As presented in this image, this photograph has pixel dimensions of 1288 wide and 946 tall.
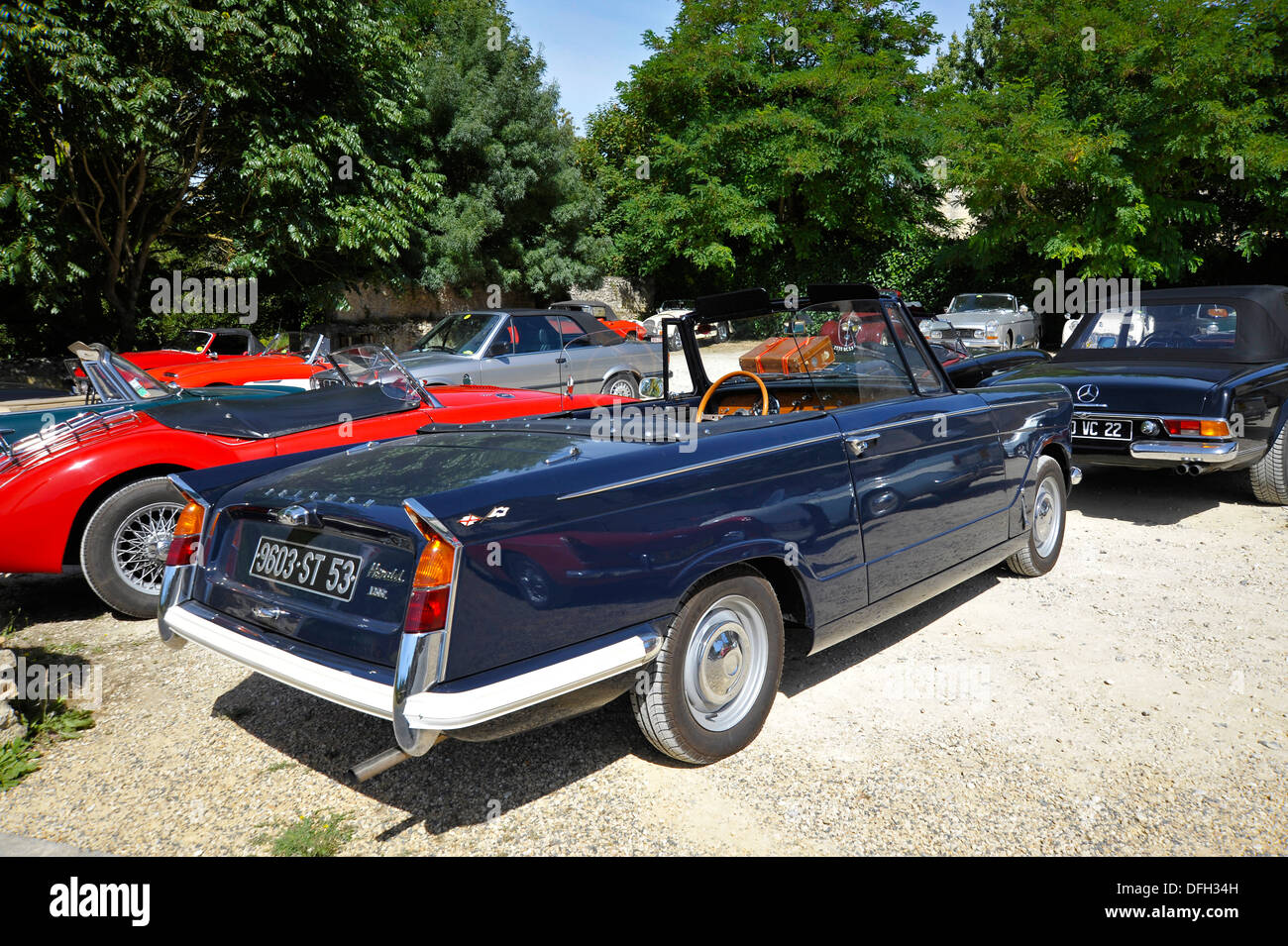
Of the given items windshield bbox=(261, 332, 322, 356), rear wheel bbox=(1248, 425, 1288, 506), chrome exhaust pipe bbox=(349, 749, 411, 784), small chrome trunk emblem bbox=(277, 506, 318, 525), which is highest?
windshield bbox=(261, 332, 322, 356)

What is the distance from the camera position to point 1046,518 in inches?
197

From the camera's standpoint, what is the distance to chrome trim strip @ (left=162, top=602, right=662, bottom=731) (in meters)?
2.14

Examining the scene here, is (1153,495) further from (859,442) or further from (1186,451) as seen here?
(859,442)

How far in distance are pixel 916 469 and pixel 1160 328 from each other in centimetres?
490

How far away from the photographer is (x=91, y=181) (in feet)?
51.4

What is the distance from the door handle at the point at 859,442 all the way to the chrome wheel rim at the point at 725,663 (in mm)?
789

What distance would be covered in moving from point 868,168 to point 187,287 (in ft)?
67.0

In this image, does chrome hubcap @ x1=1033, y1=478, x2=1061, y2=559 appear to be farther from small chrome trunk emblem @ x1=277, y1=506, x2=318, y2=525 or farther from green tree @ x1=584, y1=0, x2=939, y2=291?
green tree @ x1=584, y1=0, x2=939, y2=291

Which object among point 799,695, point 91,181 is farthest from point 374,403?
point 91,181

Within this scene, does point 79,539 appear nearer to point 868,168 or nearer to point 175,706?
point 175,706

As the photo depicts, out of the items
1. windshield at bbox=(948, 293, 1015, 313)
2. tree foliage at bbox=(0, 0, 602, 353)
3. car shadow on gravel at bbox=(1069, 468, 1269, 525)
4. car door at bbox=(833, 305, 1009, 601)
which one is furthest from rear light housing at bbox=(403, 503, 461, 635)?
windshield at bbox=(948, 293, 1015, 313)

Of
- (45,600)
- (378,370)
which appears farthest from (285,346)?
(45,600)

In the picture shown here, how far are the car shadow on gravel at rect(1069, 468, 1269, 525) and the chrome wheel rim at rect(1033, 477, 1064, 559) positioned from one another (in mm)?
1691

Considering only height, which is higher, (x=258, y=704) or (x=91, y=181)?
(x=91, y=181)
